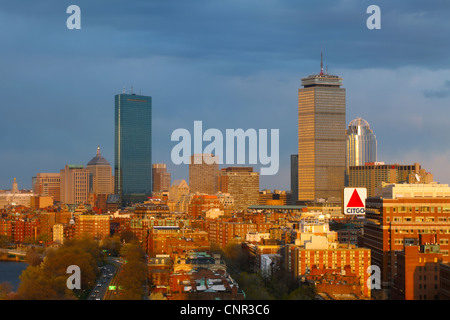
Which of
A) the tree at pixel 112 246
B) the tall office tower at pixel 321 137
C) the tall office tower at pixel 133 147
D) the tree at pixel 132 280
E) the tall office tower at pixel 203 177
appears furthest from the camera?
the tall office tower at pixel 133 147

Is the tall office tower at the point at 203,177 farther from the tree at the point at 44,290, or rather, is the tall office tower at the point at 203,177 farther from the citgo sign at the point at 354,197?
the citgo sign at the point at 354,197

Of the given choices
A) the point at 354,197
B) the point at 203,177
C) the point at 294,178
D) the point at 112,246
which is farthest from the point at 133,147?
the point at 354,197

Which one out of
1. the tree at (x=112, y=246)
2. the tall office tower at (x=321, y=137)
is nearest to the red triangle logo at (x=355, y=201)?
the tree at (x=112, y=246)

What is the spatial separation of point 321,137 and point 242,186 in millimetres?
18871

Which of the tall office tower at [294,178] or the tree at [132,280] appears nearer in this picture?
the tree at [132,280]

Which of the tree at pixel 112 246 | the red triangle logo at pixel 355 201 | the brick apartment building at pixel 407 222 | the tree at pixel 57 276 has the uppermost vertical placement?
the red triangle logo at pixel 355 201

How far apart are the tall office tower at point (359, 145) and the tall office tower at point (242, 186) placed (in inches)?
865

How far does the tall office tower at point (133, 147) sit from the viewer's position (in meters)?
192

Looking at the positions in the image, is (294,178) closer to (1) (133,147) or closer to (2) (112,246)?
(1) (133,147)

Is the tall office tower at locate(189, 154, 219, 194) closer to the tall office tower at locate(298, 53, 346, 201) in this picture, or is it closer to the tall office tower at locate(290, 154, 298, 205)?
the tall office tower at locate(290, 154, 298, 205)

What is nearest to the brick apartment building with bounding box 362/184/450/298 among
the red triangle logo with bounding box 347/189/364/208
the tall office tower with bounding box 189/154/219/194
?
the red triangle logo with bounding box 347/189/364/208

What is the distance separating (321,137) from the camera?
165 m

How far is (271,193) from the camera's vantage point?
582ft

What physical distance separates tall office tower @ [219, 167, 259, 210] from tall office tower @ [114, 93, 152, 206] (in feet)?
102
